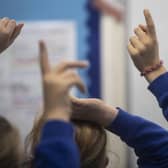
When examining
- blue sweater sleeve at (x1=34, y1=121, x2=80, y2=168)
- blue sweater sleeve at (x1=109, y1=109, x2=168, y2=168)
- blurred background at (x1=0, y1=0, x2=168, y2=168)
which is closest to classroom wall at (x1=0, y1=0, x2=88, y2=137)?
blurred background at (x1=0, y1=0, x2=168, y2=168)

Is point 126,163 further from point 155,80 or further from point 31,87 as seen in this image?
point 155,80

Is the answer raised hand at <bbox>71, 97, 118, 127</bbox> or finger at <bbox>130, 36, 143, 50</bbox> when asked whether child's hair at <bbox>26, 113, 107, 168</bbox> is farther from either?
finger at <bbox>130, 36, 143, 50</bbox>

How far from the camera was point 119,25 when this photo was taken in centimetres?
149

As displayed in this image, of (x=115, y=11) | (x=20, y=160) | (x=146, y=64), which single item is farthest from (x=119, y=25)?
(x=20, y=160)

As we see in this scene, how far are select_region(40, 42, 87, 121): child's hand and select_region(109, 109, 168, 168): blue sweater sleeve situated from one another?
0.75 feet

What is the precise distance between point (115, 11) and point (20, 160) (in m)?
0.94

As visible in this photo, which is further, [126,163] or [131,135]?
[126,163]

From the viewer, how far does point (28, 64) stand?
162 cm

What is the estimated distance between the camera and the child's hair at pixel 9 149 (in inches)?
25.3

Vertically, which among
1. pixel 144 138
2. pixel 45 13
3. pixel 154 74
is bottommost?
pixel 144 138

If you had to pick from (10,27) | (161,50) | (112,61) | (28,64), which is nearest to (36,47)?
(28,64)

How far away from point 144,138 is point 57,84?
268mm

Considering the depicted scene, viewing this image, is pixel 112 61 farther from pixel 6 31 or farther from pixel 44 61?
pixel 44 61

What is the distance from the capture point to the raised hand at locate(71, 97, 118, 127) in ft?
2.34
